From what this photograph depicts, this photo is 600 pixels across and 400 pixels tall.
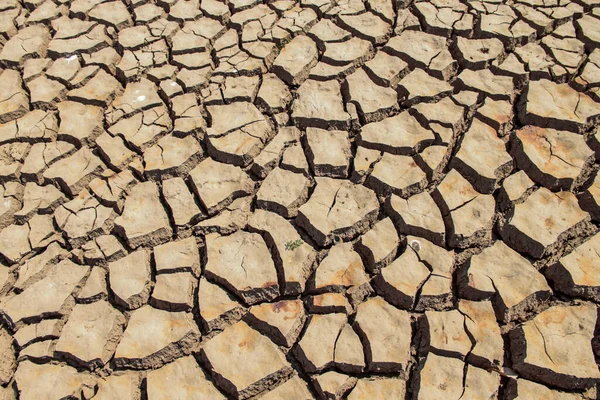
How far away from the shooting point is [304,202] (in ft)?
7.38

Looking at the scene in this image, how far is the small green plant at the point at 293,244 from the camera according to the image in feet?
6.90

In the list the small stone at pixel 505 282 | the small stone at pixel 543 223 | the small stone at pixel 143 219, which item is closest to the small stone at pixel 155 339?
the small stone at pixel 143 219

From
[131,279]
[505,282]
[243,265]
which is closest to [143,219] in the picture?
[131,279]

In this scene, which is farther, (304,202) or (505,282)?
(304,202)

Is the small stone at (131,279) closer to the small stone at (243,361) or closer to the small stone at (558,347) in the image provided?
the small stone at (243,361)

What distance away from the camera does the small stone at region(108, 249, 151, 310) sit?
78.9 inches

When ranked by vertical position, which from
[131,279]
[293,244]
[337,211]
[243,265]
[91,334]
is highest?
[337,211]

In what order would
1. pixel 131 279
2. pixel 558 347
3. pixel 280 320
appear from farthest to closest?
pixel 131 279 < pixel 280 320 < pixel 558 347

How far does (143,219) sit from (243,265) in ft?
1.63

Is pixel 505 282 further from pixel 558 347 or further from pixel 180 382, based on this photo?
pixel 180 382

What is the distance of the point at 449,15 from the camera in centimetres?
299

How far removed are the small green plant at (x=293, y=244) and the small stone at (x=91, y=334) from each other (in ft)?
2.20

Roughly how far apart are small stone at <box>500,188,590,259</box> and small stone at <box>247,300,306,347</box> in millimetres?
873

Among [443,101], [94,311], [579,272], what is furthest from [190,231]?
[579,272]
